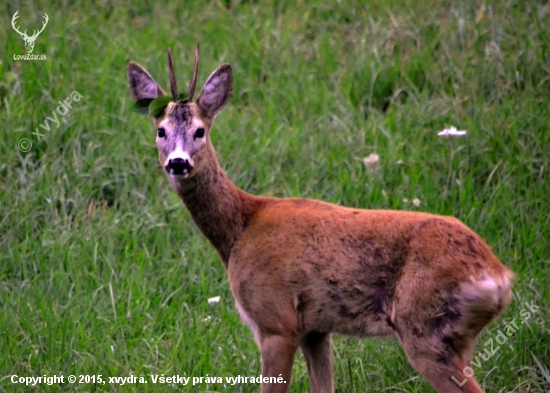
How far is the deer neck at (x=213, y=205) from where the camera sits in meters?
5.62

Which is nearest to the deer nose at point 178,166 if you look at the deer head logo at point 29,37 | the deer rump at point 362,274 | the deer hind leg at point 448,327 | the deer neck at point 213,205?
the deer neck at point 213,205

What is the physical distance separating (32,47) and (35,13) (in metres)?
0.85

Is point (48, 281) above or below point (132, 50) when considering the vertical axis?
below

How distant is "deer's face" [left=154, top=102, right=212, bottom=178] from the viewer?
5297 millimetres

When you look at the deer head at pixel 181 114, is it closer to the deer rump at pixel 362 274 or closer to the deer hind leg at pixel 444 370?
the deer rump at pixel 362 274

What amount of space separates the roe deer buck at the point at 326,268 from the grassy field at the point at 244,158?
88 centimetres

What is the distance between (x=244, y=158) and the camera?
8.06 metres

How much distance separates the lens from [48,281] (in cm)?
684

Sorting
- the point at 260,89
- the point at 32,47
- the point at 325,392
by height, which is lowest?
the point at 325,392

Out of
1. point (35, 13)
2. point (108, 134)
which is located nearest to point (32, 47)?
point (35, 13)

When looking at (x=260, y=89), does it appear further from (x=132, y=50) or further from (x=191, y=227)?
(x=191, y=227)

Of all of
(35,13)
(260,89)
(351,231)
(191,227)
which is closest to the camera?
(351,231)

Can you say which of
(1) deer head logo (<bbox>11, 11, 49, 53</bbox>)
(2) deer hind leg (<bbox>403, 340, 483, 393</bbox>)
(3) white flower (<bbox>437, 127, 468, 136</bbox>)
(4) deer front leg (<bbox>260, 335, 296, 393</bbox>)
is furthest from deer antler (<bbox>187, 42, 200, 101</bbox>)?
(1) deer head logo (<bbox>11, 11, 49, 53</bbox>)

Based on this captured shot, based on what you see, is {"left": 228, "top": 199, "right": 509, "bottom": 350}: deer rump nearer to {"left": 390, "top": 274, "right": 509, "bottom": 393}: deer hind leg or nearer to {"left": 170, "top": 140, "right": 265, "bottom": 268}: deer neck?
{"left": 390, "top": 274, "right": 509, "bottom": 393}: deer hind leg
